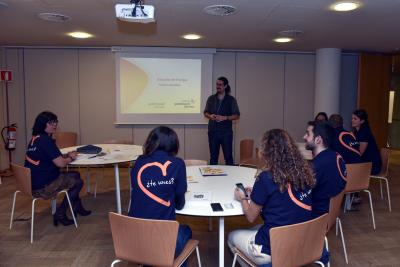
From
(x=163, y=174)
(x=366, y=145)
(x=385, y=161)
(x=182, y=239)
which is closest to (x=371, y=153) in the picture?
(x=366, y=145)

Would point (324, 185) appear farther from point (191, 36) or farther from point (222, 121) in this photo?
point (191, 36)

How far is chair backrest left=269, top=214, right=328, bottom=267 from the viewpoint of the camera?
1741 mm

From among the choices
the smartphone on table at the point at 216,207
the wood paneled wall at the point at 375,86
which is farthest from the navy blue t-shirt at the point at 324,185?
the wood paneled wall at the point at 375,86

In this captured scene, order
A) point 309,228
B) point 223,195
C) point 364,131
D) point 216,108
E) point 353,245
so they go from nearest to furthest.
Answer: point 309,228 < point 223,195 < point 353,245 < point 364,131 < point 216,108

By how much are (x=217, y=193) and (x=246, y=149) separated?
9.54 ft

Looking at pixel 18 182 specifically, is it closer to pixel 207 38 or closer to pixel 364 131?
pixel 207 38

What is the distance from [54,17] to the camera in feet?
13.7

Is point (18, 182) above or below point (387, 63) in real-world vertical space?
below

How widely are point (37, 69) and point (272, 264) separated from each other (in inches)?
252

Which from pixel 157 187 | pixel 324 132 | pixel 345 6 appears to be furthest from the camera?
pixel 345 6

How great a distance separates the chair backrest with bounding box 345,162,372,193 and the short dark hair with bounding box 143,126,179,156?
202cm

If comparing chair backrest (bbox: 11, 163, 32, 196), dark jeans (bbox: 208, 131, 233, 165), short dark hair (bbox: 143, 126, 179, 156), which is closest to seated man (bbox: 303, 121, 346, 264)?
short dark hair (bbox: 143, 126, 179, 156)

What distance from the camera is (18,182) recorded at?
331cm

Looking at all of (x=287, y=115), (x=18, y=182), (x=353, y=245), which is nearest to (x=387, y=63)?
(x=287, y=115)
